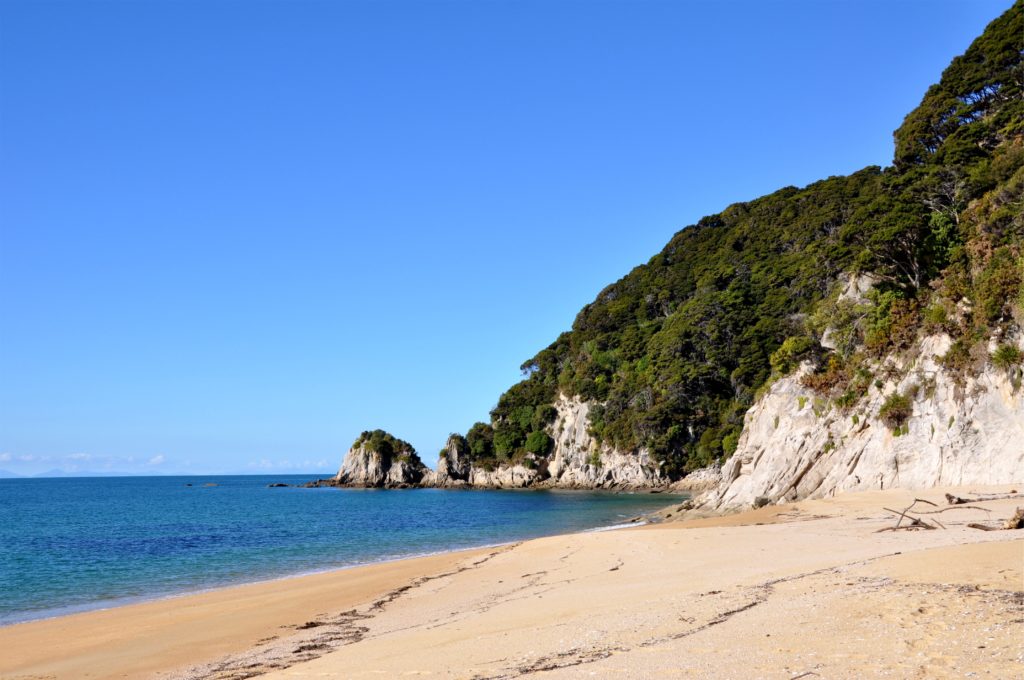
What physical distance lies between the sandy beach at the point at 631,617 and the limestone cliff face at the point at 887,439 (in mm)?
2392

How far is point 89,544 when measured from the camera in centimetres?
3700

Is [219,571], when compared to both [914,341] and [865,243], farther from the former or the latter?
[865,243]

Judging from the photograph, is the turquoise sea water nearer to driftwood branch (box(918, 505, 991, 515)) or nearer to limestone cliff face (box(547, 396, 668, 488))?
limestone cliff face (box(547, 396, 668, 488))

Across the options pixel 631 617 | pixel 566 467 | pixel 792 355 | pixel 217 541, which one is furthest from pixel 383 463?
pixel 631 617

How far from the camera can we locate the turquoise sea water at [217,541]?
23.8m

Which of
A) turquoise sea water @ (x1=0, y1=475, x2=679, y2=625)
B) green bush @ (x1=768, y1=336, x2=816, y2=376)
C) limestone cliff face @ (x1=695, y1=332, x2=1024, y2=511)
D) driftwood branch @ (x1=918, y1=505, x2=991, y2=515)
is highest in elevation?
green bush @ (x1=768, y1=336, x2=816, y2=376)

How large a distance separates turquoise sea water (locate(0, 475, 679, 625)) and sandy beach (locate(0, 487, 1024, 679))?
4.35 m

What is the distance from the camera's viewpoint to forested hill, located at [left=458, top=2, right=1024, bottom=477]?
110 feet

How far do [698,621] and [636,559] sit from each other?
418 inches

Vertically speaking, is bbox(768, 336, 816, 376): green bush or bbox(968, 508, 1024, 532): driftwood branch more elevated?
bbox(768, 336, 816, 376): green bush

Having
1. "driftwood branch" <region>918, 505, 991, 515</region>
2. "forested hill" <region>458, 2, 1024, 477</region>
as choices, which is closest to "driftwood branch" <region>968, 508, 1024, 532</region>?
"driftwood branch" <region>918, 505, 991, 515</region>

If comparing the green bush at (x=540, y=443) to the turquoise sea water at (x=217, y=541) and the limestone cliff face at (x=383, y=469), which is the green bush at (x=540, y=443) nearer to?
the limestone cliff face at (x=383, y=469)

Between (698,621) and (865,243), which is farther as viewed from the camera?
(865,243)

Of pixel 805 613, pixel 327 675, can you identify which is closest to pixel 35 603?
pixel 327 675
